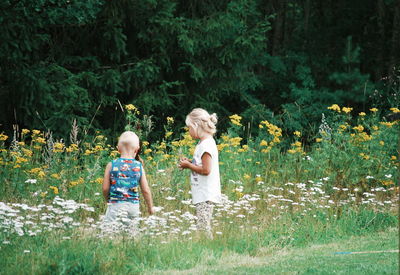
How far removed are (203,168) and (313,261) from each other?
4.64 feet

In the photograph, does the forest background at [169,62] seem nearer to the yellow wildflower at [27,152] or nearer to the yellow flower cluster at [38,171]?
the yellow wildflower at [27,152]

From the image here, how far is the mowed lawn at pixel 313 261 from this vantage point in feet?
16.3

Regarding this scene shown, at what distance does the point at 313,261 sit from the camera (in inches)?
212

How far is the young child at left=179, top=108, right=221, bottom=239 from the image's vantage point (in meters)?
5.99

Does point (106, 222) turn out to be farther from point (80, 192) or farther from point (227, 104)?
point (227, 104)

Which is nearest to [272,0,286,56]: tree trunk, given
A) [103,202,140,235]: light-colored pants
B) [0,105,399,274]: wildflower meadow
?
[0,105,399,274]: wildflower meadow

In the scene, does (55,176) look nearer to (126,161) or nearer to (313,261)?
(126,161)

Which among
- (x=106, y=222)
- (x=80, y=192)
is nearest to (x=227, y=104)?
(x=80, y=192)

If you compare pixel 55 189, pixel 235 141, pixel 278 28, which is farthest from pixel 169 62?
pixel 278 28

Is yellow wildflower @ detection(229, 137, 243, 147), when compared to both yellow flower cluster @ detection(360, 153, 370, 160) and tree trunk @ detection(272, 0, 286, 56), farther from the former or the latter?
tree trunk @ detection(272, 0, 286, 56)

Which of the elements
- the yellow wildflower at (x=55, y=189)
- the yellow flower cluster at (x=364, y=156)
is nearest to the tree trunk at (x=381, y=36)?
the yellow flower cluster at (x=364, y=156)

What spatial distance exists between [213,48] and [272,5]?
8.54m

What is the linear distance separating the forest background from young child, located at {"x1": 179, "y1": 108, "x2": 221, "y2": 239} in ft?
9.43

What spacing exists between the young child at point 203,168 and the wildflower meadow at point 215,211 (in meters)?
0.20
